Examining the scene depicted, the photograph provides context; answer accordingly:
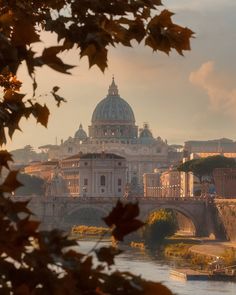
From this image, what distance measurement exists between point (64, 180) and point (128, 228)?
102172mm

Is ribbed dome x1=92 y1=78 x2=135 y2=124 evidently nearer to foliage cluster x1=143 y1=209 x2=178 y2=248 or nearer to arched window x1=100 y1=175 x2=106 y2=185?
arched window x1=100 y1=175 x2=106 y2=185

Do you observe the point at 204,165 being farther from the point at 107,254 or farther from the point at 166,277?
the point at 107,254

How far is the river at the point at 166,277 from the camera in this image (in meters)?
32.5

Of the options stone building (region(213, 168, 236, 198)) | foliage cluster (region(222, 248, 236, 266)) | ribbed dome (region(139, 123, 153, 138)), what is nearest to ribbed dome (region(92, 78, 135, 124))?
ribbed dome (region(139, 123, 153, 138))

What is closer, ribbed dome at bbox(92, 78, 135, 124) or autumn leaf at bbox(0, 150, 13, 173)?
autumn leaf at bbox(0, 150, 13, 173)

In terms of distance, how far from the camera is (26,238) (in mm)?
2807

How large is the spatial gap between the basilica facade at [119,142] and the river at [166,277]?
289 feet

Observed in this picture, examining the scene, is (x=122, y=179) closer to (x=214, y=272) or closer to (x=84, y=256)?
(x=214, y=272)

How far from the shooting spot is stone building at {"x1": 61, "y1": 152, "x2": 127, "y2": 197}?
9566 centimetres

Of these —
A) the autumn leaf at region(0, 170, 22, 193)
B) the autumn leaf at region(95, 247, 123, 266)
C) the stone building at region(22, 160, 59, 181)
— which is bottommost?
the autumn leaf at region(95, 247, 123, 266)

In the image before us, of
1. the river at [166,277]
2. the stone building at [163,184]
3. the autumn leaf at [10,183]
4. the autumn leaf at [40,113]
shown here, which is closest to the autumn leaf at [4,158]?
the autumn leaf at [10,183]

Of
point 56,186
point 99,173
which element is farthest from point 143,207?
point 56,186

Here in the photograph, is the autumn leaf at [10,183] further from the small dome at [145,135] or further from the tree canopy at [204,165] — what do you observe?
the small dome at [145,135]

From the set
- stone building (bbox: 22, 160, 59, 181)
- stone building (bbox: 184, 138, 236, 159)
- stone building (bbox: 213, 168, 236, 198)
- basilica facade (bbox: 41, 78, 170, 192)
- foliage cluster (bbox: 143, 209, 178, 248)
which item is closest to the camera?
foliage cluster (bbox: 143, 209, 178, 248)
